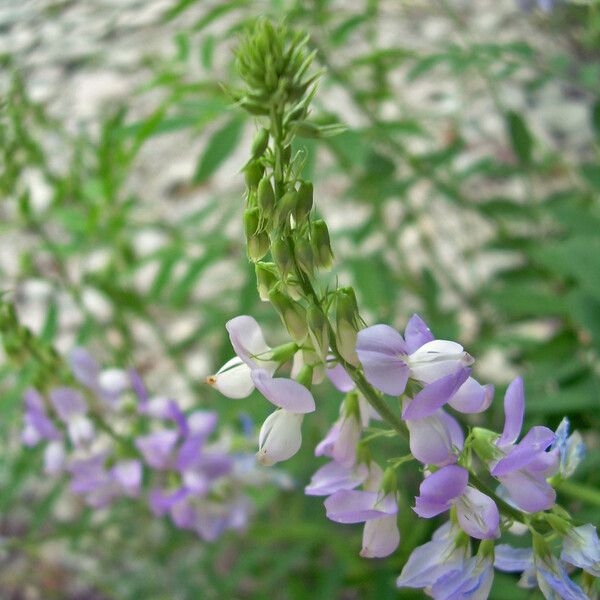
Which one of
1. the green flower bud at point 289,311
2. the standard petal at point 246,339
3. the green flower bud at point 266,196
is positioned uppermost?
the green flower bud at point 266,196

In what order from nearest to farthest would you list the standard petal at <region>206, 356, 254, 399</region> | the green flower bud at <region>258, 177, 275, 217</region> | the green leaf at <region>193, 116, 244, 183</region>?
the green flower bud at <region>258, 177, 275, 217</region>, the standard petal at <region>206, 356, 254, 399</region>, the green leaf at <region>193, 116, 244, 183</region>

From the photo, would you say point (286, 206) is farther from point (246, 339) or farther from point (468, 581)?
point (468, 581)

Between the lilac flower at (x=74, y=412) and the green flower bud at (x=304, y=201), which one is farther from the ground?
the green flower bud at (x=304, y=201)

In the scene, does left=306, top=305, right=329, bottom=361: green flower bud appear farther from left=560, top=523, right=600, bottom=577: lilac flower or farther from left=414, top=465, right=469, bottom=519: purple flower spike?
left=560, top=523, right=600, bottom=577: lilac flower

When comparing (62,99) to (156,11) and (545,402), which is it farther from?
(545,402)

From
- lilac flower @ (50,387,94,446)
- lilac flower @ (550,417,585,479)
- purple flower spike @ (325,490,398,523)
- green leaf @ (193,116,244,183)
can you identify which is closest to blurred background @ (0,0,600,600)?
green leaf @ (193,116,244,183)

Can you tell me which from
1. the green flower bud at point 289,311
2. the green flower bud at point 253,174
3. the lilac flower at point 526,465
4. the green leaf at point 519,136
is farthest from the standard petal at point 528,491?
the green leaf at point 519,136

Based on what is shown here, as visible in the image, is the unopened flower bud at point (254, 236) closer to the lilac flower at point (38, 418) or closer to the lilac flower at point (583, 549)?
the lilac flower at point (583, 549)
